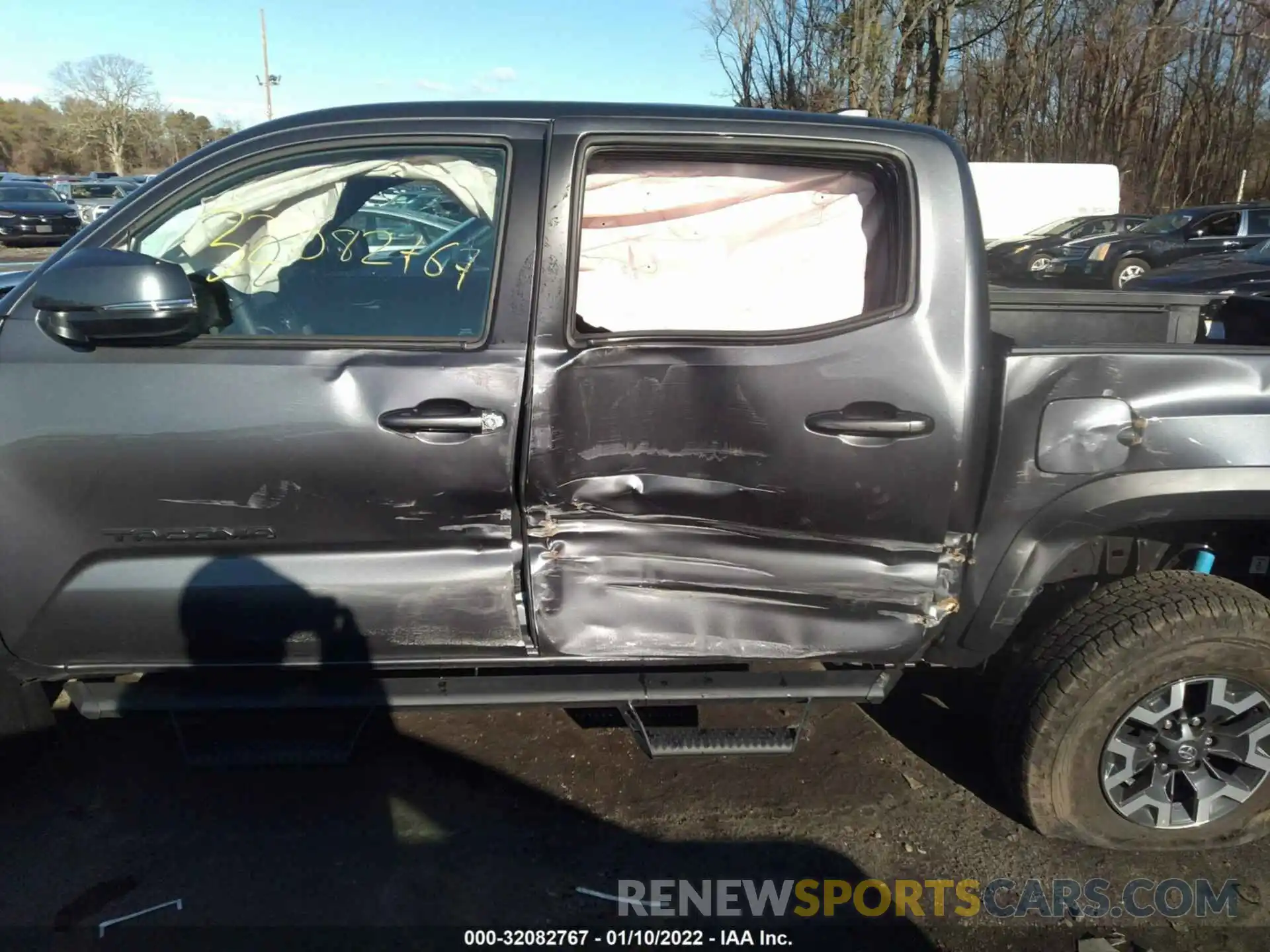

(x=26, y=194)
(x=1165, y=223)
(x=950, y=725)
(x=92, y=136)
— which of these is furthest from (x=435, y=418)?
(x=92, y=136)

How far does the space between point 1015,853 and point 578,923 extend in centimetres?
129

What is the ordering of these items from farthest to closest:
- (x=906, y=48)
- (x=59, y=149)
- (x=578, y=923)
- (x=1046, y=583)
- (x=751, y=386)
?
(x=59, y=149), (x=906, y=48), (x=1046, y=583), (x=578, y=923), (x=751, y=386)

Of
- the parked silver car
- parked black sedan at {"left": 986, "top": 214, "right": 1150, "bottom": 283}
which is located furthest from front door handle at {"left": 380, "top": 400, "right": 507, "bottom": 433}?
the parked silver car

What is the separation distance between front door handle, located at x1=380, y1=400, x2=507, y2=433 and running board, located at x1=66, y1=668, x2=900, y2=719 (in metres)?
0.75

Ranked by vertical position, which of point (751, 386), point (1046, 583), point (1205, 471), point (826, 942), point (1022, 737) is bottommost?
point (826, 942)

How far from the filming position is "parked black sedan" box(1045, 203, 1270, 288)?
1614 centimetres

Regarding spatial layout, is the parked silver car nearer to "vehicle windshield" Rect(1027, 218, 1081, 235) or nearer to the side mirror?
"vehicle windshield" Rect(1027, 218, 1081, 235)

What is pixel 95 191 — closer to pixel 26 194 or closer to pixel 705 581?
pixel 26 194

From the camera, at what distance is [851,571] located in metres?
2.43

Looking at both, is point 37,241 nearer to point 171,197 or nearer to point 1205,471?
point 171,197

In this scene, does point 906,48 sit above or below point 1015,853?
above

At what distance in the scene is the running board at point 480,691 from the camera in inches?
98.5

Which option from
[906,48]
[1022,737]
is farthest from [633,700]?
[906,48]

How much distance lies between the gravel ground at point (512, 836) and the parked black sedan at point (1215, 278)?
7.72 m
